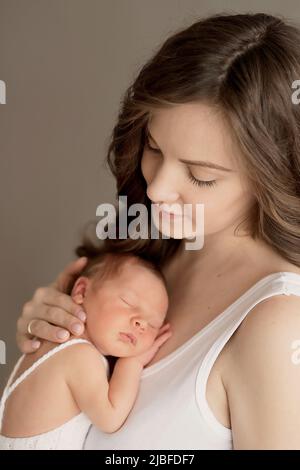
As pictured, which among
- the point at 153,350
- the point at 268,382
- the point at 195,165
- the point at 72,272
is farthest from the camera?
the point at 72,272

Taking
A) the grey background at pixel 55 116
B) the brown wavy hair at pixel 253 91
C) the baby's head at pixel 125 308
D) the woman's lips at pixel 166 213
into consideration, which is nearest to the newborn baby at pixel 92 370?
the baby's head at pixel 125 308

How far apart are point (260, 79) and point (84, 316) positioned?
0.54 m

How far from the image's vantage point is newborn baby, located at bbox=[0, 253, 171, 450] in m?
1.16

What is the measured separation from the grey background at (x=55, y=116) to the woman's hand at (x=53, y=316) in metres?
0.55

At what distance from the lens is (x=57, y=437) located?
→ 3.81 feet

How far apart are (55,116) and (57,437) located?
3.73 ft

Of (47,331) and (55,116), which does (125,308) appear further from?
(55,116)

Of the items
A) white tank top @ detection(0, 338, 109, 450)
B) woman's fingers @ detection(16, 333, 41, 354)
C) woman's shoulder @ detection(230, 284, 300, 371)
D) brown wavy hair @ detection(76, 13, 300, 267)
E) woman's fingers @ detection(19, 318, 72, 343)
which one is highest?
brown wavy hair @ detection(76, 13, 300, 267)

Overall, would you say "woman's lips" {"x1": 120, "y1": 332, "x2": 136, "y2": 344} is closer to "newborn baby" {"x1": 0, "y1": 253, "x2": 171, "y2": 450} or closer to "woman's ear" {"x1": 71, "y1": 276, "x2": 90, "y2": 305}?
"newborn baby" {"x1": 0, "y1": 253, "x2": 171, "y2": 450}

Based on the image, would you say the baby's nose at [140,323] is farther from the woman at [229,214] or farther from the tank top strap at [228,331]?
the tank top strap at [228,331]

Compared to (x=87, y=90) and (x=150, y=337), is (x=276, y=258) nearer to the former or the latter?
(x=150, y=337)

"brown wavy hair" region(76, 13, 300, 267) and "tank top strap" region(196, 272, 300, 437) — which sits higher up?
"brown wavy hair" region(76, 13, 300, 267)

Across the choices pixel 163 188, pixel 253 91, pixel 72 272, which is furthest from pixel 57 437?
pixel 253 91

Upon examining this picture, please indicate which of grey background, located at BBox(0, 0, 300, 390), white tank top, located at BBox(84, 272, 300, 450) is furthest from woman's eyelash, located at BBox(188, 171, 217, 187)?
grey background, located at BBox(0, 0, 300, 390)
